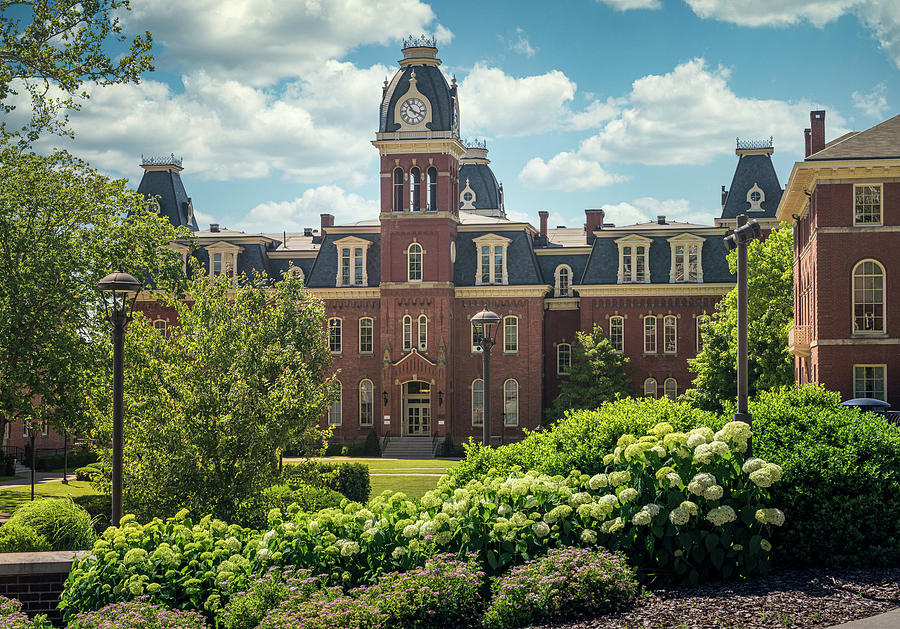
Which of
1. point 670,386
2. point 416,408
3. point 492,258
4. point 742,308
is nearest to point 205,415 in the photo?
point 742,308

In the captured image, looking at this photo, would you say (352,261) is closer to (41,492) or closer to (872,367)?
(41,492)

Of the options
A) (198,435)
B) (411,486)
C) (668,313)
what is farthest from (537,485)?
(668,313)

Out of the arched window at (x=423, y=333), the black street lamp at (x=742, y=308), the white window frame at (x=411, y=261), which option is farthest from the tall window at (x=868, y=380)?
the white window frame at (x=411, y=261)

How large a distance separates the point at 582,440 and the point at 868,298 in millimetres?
21491

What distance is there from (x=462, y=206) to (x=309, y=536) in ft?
214

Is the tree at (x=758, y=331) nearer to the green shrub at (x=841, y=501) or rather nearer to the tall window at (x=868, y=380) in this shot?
→ the tall window at (x=868, y=380)

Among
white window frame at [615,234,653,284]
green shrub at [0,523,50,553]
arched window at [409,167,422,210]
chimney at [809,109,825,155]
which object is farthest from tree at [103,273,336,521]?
white window frame at [615,234,653,284]

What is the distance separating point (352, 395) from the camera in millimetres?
58438

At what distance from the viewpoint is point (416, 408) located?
57781 mm

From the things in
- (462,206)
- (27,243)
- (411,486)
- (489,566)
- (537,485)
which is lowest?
(411,486)

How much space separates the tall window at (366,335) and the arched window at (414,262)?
388cm

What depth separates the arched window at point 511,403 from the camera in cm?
5719

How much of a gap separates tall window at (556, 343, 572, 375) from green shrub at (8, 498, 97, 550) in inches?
1770

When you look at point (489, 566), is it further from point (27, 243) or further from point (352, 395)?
point (352, 395)
